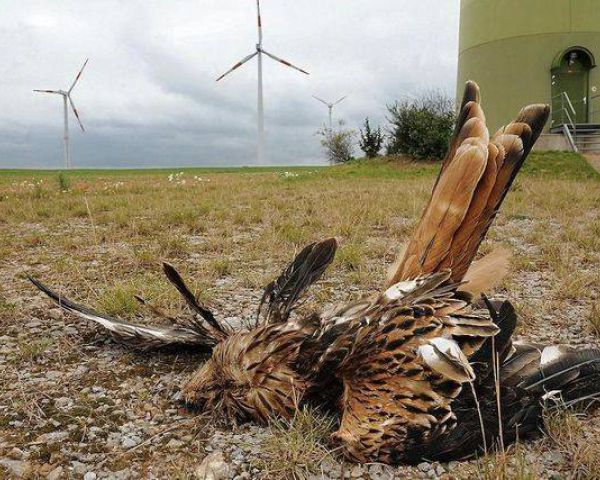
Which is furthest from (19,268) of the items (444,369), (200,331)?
(444,369)

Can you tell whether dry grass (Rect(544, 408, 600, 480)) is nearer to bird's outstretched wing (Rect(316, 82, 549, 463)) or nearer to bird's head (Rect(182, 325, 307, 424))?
bird's outstretched wing (Rect(316, 82, 549, 463))

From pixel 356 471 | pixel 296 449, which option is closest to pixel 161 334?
pixel 296 449

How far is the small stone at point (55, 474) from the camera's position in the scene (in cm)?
205

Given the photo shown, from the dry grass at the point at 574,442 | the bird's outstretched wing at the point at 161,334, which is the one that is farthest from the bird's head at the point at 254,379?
the dry grass at the point at 574,442

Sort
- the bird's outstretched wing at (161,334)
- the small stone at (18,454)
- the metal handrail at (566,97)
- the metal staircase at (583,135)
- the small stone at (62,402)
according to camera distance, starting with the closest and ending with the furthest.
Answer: the small stone at (18,454) → the small stone at (62,402) → the bird's outstretched wing at (161,334) → the metal staircase at (583,135) → the metal handrail at (566,97)

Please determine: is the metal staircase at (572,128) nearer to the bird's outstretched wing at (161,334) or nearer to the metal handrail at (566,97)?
the metal handrail at (566,97)

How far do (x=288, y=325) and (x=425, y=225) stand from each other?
2.73ft

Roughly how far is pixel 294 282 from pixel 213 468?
3.64 feet

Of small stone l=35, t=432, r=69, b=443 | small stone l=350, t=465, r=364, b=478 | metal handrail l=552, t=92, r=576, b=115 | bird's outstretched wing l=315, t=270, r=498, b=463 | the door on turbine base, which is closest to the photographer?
bird's outstretched wing l=315, t=270, r=498, b=463

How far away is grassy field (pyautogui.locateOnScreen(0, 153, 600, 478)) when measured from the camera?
7.27ft

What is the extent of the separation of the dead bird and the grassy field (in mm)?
160

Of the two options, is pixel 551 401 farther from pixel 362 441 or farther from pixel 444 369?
pixel 362 441

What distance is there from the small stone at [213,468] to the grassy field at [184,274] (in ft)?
0.20

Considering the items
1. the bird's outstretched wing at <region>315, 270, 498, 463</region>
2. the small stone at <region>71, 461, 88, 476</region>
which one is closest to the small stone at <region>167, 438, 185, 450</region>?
the small stone at <region>71, 461, 88, 476</region>
